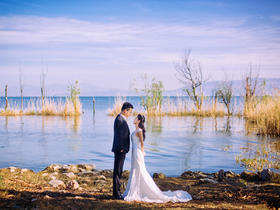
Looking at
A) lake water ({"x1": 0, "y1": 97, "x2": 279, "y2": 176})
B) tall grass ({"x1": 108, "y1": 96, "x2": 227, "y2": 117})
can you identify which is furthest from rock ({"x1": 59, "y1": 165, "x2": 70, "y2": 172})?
tall grass ({"x1": 108, "y1": 96, "x2": 227, "y2": 117})

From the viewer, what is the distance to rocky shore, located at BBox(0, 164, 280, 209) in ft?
17.7

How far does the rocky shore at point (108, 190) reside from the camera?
17.7 ft

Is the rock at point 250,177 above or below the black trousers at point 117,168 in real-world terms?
below

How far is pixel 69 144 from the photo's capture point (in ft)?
48.9

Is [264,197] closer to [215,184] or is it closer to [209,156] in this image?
[215,184]

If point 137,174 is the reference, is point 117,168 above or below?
above

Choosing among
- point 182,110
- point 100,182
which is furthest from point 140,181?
point 182,110

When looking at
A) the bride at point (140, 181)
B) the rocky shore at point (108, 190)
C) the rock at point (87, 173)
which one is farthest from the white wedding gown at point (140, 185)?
the rock at point (87, 173)

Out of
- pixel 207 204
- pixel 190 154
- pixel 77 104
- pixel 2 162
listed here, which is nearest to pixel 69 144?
pixel 2 162

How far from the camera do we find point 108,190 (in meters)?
7.16

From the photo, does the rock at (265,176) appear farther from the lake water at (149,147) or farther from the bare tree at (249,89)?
the bare tree at (249,89)

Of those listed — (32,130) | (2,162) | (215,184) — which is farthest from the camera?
(32,130)

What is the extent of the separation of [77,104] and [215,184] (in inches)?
883

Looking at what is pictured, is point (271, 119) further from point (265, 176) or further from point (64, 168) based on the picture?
point (64, 168)
